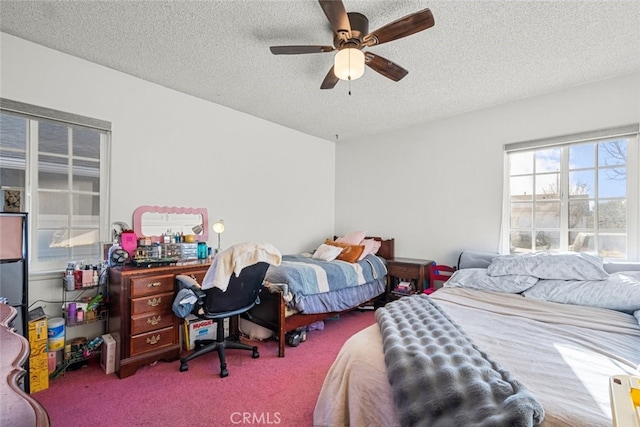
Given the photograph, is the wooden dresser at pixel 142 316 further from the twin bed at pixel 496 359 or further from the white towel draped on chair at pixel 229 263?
the twin bed at pixel 496 359

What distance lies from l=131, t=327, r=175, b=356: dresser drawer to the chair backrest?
532 mm

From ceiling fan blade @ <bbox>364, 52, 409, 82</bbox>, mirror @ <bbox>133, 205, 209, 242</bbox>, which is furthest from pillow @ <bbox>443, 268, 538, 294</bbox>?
mirror @ <bbox>133, 205, 209, 242</bbox>

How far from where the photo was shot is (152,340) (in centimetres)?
240

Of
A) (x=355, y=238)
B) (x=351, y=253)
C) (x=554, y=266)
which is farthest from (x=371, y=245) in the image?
(x=554, y=266)

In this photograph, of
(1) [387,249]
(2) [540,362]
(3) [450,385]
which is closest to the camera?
(3) [450,385]

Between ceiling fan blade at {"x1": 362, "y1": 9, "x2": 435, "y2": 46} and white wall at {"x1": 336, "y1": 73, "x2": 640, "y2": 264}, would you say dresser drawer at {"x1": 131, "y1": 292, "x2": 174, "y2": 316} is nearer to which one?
ceiling fan blade at {"x1": 362, "y1": 9, "x2": 435, "y2": 46}

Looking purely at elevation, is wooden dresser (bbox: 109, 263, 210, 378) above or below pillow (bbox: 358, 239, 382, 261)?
below

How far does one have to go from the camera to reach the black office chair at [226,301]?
2.28 meters

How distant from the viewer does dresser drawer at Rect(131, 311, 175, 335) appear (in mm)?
2307

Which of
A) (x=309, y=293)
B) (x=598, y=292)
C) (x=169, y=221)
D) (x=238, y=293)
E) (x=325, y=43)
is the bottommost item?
(x=309, y=293)

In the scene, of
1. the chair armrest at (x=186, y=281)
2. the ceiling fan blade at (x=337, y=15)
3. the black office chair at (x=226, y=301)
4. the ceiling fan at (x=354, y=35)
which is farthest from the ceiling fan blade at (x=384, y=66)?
the chair armrest at (x=186, y=281)

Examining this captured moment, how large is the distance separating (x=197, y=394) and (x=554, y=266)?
300 centimetres

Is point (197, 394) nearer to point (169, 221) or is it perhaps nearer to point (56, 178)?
point (169, 221)

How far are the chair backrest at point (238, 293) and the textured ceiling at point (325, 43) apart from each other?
1782 mm
